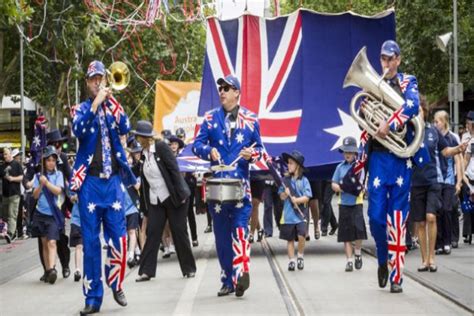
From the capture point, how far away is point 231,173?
11.1 m

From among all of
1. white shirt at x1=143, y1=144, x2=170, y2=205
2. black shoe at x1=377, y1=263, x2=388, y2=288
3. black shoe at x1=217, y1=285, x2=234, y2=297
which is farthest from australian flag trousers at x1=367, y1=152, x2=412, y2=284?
white shirt at x1=143, y1=144, x2=170, y2=205

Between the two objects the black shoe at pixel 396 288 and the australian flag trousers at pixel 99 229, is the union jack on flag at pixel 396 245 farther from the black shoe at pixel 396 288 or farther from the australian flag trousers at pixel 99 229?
the australian flag trousers at pixel 99 229

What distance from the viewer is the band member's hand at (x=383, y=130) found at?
1109cm

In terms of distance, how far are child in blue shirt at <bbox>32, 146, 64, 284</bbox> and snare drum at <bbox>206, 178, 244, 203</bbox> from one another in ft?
11.5

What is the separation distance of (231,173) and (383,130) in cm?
150

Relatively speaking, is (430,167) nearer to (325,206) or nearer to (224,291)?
(224,291)

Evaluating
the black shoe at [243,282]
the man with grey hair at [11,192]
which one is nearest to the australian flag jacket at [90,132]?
the black shoe at [243,282]

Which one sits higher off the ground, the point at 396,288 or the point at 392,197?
the point at 392,197

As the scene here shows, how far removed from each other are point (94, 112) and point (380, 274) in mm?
3354

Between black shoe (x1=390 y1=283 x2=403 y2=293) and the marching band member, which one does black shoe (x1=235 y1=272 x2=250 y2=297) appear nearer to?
the marching band member

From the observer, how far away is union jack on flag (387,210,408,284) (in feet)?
36.7

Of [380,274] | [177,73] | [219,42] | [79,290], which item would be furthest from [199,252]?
[177,73]

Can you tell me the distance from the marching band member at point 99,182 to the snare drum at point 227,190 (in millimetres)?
926

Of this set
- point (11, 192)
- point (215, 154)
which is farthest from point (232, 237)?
point (11, 192)
